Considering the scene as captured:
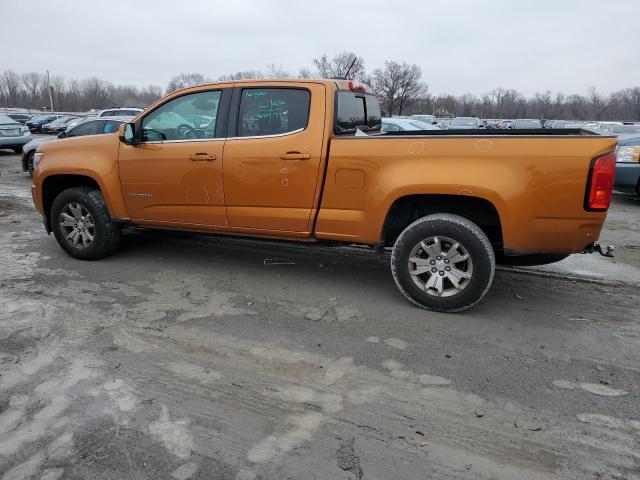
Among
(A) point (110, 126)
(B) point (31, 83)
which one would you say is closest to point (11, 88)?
(B) point (31, 83)

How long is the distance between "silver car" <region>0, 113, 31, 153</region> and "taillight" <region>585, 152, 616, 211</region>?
18489 millimetres

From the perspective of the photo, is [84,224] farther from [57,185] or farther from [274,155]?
[274,155]

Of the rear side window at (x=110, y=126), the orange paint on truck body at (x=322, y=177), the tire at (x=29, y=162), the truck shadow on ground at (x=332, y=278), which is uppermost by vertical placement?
the rear side window at (x=110, y=126)

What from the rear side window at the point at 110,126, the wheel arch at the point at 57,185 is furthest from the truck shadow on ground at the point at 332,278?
the rear side window at the point at 110,126

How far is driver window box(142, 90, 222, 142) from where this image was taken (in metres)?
4.77

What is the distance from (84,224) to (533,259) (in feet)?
15.5

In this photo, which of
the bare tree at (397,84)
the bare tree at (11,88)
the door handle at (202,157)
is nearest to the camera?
the door handle at (202,157)

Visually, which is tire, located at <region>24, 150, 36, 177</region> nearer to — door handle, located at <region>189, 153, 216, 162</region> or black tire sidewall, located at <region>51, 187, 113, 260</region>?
black tire sidewall, located at <region>51, 187, 113, 260</region>

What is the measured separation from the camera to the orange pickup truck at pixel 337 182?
363 cm

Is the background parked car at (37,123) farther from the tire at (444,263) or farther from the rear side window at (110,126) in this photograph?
the tire at (444,263)

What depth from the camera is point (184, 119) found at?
4914mm

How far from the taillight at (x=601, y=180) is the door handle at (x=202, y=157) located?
318 centimetres

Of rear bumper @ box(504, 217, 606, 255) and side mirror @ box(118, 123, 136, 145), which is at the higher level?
side mirror @ box(118, 123, 136, 145)

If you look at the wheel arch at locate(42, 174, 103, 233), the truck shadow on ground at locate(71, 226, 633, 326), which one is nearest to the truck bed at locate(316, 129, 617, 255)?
the truck shadow on ground at locate(71, 226, 633, 326)
